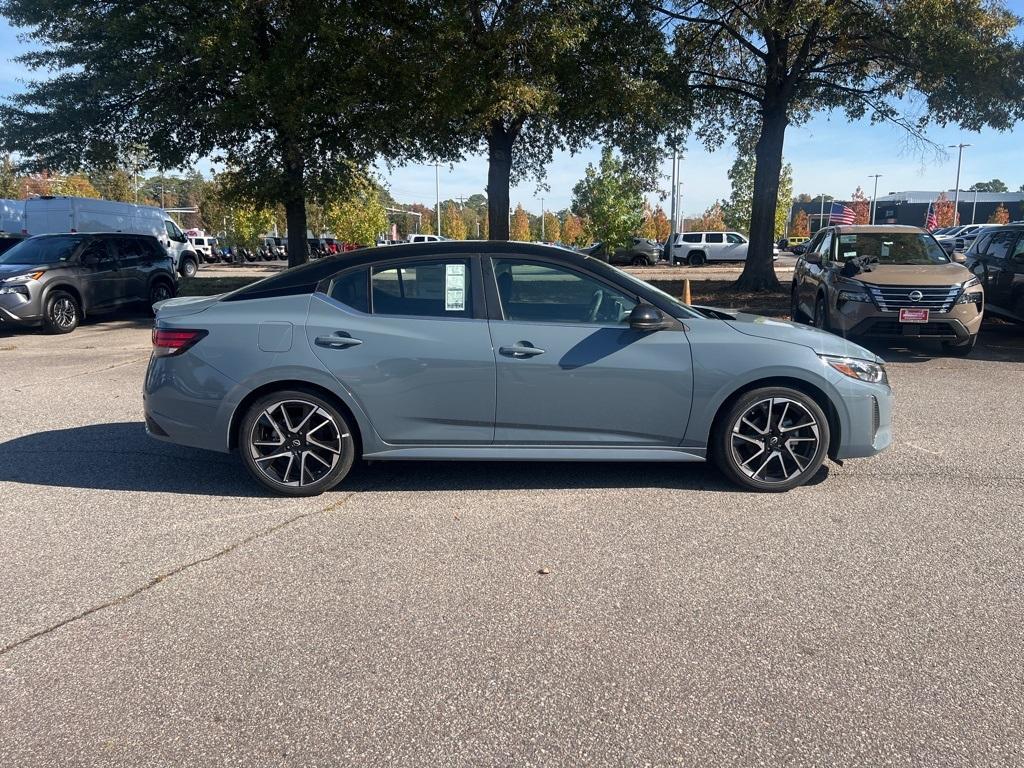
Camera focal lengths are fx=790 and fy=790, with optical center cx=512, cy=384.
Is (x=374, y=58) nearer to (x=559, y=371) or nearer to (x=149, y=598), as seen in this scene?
(x=559, y=371)

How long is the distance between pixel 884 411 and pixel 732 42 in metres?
16.5

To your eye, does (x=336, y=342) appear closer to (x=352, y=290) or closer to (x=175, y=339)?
(x=352, y=290)

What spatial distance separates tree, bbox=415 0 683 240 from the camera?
1384 centimetres

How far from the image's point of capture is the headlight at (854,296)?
31.9 ft

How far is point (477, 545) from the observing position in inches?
167

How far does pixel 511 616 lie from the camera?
3.47m

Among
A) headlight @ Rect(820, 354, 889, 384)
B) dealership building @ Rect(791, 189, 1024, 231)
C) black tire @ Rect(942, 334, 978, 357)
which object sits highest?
dealership building @ Rect(791, 189, 1024, 231)

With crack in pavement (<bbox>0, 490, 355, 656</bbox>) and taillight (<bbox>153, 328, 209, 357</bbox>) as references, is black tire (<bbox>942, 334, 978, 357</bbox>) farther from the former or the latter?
taillight (<bbox>153, 328, 209, 357</bbox>)

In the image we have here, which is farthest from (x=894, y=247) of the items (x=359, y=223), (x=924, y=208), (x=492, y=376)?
(x=924, y=208)

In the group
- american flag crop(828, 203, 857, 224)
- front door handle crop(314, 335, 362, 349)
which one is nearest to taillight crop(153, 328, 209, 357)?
front door handle crop(314, 335, 362, 349)

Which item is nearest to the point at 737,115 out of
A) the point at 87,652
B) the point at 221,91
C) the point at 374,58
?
the point at 374,58

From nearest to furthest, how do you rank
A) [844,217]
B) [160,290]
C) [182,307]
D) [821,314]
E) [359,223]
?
[182,307], [821,314], [160,290], [844,217], [359,223]

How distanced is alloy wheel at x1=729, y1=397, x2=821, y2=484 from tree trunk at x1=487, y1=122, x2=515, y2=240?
14.3 metres

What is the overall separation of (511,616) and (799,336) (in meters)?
2.85
